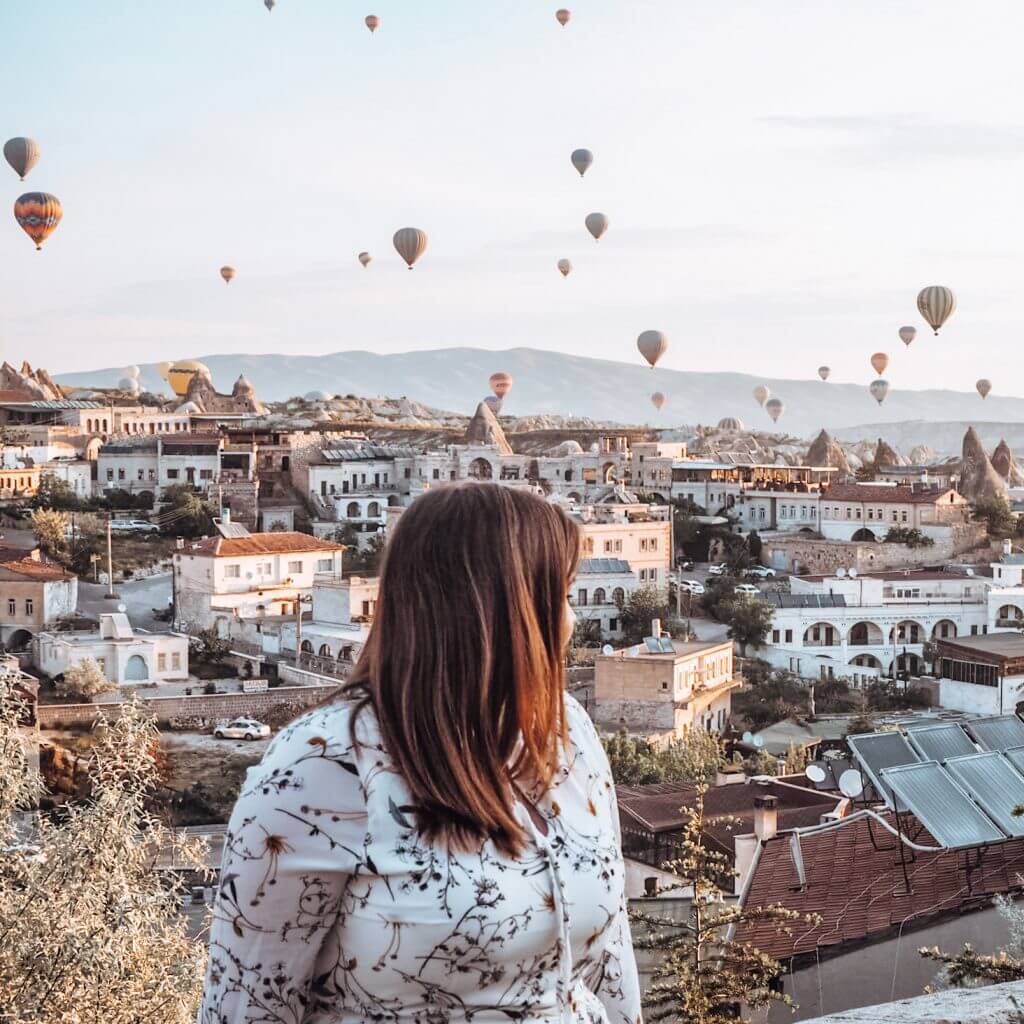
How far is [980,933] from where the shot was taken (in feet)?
26.2

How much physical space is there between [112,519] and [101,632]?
40.2 feet

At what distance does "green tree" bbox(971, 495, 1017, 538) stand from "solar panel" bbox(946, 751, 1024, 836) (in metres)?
33.5

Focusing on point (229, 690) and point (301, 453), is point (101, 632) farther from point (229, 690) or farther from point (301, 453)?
point (301, 453)

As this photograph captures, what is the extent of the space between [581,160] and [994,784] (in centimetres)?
4872

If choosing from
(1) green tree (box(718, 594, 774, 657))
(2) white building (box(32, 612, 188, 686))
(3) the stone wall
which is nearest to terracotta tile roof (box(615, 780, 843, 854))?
(3) the stone wall

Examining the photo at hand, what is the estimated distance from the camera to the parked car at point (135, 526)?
37656 mm

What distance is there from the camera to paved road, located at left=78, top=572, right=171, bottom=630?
31.1 meters

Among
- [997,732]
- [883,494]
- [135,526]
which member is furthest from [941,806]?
[883,494]

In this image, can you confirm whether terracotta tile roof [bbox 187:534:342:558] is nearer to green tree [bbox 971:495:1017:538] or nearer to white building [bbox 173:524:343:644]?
white building [bbox 173:524:343:644]

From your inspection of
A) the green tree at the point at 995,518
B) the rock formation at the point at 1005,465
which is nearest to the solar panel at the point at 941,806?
the green tree at the point at 995,518

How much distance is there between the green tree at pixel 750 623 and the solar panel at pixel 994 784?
22243 mm

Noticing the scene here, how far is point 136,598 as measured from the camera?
107 ft

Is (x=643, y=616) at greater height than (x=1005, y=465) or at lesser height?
lesser

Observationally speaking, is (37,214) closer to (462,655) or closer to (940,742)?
(940,742)
